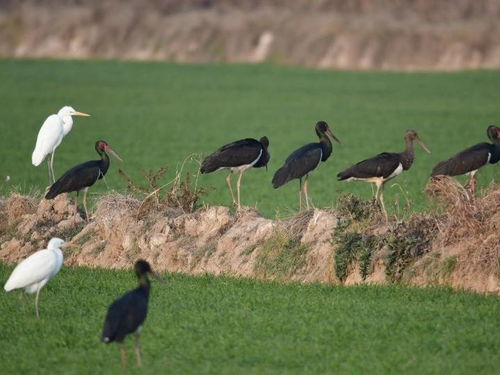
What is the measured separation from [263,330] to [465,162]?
6.39 metres

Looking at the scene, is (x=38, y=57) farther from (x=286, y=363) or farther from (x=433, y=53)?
(x=286, y=363)

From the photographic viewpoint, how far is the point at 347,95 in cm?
4916

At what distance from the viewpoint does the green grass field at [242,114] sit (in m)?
25.6

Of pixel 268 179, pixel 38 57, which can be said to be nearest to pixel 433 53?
pixel 38 57

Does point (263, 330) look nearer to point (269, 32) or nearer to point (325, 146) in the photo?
point (325, 146)

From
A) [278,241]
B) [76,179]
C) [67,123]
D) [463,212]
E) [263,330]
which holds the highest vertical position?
[67,123]

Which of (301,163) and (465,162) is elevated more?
(465,162)

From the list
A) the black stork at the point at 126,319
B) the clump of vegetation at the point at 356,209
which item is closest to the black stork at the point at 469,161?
the clump of vegetation at the point at 356,209

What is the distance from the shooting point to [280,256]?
14422mm

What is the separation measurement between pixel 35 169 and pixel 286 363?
17483 mm

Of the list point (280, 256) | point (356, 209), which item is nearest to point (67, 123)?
point (280, 256)

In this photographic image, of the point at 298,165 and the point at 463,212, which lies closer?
the point at 463,212

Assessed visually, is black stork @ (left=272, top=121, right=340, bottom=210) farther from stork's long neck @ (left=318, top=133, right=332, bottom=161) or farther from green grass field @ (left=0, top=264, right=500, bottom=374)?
green grass field @ (left=0, top=264, right=500, bottom=374)

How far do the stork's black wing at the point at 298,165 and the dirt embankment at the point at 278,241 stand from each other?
3.76ft
